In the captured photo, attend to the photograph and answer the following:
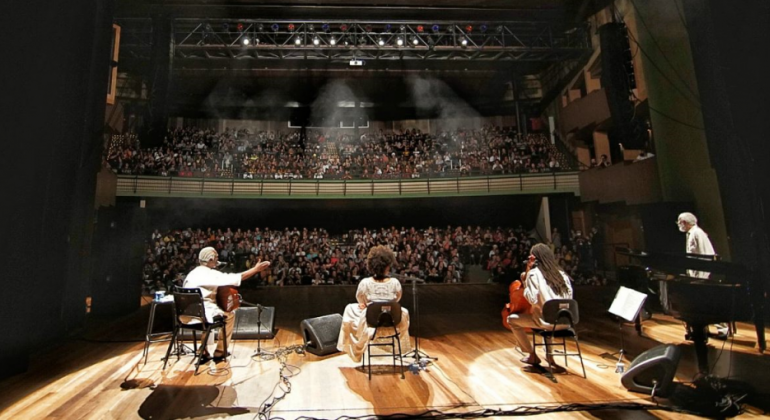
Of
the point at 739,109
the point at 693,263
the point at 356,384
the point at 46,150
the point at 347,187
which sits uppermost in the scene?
the point at 347,187

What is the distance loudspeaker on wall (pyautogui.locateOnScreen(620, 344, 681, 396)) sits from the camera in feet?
8.79

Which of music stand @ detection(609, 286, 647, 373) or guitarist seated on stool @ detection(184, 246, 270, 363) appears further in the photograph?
guitarist seated on stool @ detection(184, 246, 270, 363)

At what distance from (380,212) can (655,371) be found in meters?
11.0

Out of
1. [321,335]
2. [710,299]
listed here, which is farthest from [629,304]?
[321,335]

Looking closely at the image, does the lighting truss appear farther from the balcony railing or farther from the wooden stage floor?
the wooden stage floor

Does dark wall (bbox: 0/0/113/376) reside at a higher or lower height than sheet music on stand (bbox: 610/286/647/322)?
higher

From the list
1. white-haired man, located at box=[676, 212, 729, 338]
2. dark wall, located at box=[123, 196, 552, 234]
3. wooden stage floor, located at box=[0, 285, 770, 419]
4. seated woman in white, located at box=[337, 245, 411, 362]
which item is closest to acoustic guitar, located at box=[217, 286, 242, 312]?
wooden stage floor, located at box=[0, 285, 770, 419]

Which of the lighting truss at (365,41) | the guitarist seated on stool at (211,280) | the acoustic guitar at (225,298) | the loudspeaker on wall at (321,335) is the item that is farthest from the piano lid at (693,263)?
the lighting truss at (365,41)

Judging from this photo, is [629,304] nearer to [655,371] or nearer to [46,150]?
[655,371]

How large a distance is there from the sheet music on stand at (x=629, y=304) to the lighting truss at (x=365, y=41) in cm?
882

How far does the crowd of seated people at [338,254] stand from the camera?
34.7 feet

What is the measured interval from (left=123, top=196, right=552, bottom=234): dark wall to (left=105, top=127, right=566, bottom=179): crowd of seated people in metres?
1.08

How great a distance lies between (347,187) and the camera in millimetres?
12703

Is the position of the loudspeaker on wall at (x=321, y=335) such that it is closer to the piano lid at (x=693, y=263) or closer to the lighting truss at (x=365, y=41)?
the piano lid at (x=693, y=263)
